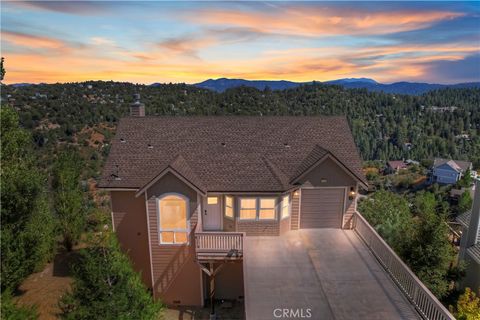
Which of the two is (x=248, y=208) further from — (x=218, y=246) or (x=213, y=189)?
(x=218, y=246)

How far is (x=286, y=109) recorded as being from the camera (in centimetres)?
6712

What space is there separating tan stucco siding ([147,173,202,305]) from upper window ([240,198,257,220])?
2.27m

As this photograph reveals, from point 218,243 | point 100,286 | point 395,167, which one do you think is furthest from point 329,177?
point 395,167

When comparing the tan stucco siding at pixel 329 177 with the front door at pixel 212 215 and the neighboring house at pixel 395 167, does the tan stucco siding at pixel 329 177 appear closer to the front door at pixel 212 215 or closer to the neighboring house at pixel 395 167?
the front door at pixel 212 215

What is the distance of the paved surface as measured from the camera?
984 centimetres

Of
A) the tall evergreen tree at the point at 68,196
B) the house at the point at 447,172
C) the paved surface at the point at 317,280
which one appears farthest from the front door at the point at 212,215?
the house at the point at 447,172

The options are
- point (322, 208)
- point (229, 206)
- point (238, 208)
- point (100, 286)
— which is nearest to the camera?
point (100, 286)

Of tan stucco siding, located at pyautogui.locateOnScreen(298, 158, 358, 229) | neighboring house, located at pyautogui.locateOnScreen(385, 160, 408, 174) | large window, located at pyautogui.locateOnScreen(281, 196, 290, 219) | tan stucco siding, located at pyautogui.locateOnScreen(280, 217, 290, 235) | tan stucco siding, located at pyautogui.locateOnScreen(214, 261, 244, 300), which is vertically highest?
tan stucco siding, located at pyautogui.locateOnScreen(298, 158, 358, 229)

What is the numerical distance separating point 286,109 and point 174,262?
57.0 m

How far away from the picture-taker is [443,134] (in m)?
138

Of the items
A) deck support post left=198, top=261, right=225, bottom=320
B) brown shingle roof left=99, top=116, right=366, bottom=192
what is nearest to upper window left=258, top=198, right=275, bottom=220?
brown shingle roof left=99, top=116, right=366, bottom=192

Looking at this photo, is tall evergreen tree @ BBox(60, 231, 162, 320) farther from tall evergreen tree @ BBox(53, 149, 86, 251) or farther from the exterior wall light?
the exterior wall light

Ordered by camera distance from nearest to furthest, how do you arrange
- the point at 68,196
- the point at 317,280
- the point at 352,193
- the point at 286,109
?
the point at 317,280
the point at 352,193
the point at 68,196
the point at 286,109

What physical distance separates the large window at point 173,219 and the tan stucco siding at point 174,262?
0.81 feet
